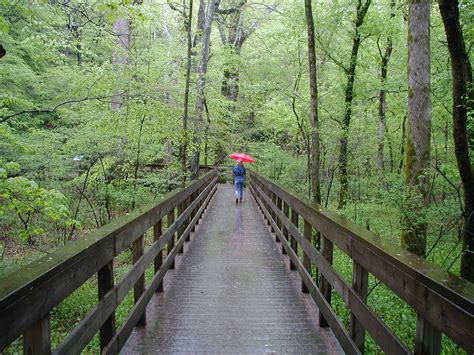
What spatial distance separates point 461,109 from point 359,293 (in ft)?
10.2

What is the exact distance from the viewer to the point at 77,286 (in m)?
2.24

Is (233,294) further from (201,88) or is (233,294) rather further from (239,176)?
(201,88)

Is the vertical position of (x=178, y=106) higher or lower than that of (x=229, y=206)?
higher

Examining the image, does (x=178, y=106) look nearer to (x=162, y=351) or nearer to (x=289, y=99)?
(x=289, y=99)

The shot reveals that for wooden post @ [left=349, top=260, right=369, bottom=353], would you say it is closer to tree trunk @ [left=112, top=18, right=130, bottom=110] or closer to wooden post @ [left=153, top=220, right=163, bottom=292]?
wooden post @ [left=153, top=220, right=163, bottom=292]

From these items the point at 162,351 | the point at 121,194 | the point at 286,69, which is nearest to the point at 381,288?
the point at 162,351

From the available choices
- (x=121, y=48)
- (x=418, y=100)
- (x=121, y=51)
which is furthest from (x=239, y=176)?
(x=418, y=100)

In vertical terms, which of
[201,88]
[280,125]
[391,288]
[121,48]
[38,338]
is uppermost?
[121,48]

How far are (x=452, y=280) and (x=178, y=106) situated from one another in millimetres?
13437

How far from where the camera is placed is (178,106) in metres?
14.4

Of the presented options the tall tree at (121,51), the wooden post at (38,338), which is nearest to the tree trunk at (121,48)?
the tall tree at (121,51)

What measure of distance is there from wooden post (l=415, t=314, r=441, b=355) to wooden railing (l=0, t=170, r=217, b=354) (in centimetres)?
181

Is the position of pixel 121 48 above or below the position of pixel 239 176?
above

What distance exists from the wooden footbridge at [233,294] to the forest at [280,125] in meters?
1.24
